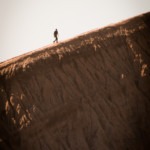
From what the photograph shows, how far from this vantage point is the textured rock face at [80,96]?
8195mm

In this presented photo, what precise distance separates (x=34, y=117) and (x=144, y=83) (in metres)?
6.61

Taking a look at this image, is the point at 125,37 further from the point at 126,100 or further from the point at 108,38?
the point at 126,100

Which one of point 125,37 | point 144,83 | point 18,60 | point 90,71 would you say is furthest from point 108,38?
point 18,60

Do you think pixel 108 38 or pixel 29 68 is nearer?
pixel 29 68

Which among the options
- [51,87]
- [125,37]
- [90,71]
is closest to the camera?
[51,87]

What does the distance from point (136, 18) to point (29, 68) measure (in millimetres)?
7717

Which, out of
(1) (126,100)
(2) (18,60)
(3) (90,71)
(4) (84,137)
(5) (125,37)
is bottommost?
(4) (84,137)

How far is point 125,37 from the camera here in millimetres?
10102

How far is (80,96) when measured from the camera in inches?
347

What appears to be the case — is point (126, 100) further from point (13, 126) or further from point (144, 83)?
point (13, 126)

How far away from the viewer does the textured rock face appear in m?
8.20

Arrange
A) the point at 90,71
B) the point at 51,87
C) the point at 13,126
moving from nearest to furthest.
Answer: the point at 13,126 → the point at 51,87 → the point at 90,71

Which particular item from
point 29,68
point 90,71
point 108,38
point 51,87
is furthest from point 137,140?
point 29,68

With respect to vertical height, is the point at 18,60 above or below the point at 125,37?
above
